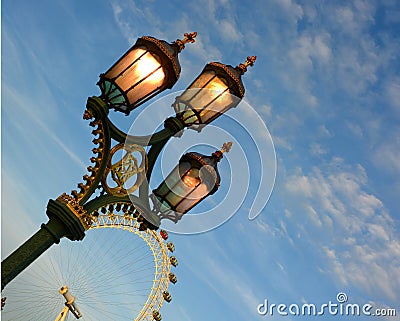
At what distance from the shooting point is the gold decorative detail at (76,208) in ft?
17.5

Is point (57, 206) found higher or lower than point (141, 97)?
lower

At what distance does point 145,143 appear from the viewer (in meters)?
6.39

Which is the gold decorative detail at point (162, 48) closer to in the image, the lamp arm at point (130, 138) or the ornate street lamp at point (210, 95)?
the ornate street lamp at point (210, 95)

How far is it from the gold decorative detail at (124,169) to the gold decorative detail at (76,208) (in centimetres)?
58

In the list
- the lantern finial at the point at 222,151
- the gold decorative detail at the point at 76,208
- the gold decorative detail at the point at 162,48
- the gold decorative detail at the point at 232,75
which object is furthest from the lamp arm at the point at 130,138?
the gold decorative detail at the point at 232,75

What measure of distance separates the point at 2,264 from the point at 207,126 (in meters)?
3.69

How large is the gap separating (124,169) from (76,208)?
3.32 ft

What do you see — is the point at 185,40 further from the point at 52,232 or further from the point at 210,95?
the point at 52,232

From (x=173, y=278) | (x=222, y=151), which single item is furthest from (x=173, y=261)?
(x=222, y=151)

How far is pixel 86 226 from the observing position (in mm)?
5391

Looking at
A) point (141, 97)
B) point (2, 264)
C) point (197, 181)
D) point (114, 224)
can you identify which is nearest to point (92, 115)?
point (141, 97)

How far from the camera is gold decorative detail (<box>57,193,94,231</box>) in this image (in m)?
5.34

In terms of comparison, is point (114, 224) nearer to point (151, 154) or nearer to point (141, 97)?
point (151, 154)

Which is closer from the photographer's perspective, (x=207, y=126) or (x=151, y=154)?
(x=151, y=154)
